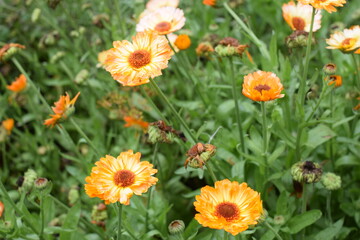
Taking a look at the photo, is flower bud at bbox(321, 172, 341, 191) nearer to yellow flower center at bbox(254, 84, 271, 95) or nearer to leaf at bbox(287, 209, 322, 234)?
leaf at bbox(287, 209, 322, 234)

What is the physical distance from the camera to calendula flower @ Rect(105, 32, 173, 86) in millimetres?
1579

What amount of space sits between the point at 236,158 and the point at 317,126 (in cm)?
38

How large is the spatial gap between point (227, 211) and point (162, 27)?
93 cm

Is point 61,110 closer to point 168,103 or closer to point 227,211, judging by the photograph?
point 168,103

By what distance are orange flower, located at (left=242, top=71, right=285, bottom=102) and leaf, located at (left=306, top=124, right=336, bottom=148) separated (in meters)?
0.45

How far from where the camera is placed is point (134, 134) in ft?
8.54

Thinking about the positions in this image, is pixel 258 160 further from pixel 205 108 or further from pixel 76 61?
pixel 76 61

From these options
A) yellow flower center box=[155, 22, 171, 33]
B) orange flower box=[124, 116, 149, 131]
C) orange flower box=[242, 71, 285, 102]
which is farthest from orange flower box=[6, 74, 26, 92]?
orange flower box=[242, 71, 285, 102]

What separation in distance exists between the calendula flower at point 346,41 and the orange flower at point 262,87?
30 centimetres

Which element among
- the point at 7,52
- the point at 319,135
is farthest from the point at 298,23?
the point at 7,52

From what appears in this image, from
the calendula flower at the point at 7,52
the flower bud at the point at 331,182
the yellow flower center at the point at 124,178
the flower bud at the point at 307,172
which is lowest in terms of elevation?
the flower bud at the point at 331,182

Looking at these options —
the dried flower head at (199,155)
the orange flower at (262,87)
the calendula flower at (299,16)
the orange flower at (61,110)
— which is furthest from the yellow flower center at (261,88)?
the orange flower at (61,110)

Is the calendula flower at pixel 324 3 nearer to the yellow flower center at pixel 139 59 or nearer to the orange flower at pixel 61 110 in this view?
the yellow flower center at pixel 139 59

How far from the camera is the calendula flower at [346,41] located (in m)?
1.82
